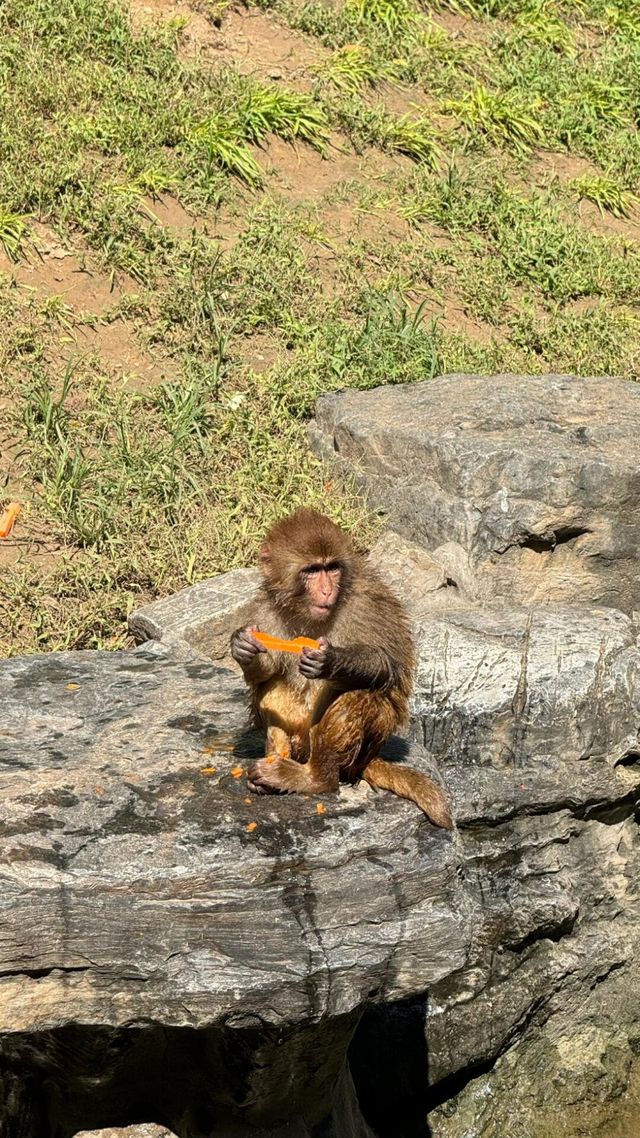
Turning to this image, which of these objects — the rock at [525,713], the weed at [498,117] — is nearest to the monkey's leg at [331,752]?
the rock at [525,713]

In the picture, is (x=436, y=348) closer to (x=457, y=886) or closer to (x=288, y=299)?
(x=288, y=299)

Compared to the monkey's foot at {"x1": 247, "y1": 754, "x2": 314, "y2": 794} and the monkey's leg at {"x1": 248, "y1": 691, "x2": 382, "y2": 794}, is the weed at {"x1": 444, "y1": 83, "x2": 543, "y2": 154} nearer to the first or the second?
the monkey's leg at {"x1": 248, "y1": 691, "x2": 382, "y2": 794}

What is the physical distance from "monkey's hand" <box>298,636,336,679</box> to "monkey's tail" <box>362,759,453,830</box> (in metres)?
0.49

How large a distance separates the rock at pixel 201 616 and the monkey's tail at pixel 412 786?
1.95 m

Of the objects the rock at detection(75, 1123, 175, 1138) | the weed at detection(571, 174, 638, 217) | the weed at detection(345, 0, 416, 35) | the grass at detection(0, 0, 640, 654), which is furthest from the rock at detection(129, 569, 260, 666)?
the weed at detection(345, 0, 416, 35)

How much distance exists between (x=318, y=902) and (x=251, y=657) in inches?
36.4

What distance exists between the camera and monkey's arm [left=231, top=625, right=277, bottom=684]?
198 inches

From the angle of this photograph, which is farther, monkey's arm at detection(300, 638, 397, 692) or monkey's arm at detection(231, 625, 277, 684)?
monkey's arm at detection(231, 625, 277, 684)

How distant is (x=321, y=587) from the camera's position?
516cm

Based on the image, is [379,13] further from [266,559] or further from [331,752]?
[331,752]

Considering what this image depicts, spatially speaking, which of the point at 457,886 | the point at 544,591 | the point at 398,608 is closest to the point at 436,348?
the point at 544,591

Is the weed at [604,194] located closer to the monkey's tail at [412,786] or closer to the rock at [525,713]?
the rock at [525,713]

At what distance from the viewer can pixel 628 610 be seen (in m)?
8.10

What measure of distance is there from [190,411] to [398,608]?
12.2ft
